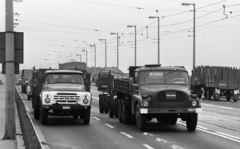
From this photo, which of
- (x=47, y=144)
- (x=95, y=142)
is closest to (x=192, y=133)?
(x=95, y=142)

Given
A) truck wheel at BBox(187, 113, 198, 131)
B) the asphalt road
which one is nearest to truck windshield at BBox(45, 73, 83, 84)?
the asphalt road

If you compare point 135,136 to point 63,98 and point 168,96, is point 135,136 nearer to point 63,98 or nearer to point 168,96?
point 168,96

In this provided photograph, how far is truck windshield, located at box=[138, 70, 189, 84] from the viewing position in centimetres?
1767

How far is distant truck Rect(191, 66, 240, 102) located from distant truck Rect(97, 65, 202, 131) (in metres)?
26.4

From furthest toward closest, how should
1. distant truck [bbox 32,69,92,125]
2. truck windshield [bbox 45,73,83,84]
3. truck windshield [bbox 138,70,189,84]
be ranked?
truck windshield [bbox 45,73,83,84], distant truck [bbox 32,69,92,125], truck windshield [bbox 138,70,189,84]

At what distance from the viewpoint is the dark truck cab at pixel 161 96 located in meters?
16.4

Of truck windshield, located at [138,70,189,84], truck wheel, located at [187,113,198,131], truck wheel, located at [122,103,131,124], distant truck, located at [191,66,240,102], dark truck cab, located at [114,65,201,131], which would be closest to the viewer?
dark truck cab, located at [114,65,201,131]

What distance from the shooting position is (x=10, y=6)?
14.2 m

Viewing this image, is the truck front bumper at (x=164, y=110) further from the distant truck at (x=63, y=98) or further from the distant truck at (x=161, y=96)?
the distant truck at (x=63, y=98)

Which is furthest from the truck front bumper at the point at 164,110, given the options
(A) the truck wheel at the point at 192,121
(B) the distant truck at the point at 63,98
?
(B) the distant truck at the point at 63,98

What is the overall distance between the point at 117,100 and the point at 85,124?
99.7 inches

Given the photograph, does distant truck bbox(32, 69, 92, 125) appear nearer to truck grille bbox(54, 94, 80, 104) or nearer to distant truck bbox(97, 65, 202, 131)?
truck grille bbox(54, 94, 80, 104)

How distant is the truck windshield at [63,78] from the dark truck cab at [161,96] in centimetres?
273

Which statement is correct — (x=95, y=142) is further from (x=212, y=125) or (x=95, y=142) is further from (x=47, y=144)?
(x=212, y=125)
